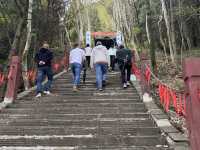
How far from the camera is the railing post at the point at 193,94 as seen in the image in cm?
680

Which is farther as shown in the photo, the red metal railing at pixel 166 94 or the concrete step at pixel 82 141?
the red metal railing at pixel 166 94

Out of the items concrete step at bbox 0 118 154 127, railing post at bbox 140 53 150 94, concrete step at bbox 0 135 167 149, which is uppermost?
railing post at bbox 140 53 150 94

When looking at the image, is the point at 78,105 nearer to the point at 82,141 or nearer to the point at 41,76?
the point at 41,76

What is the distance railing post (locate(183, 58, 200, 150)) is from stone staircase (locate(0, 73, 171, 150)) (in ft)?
7.01

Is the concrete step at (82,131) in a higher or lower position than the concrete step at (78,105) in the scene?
lower

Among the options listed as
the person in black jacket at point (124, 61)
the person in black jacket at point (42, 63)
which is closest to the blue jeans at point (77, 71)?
the person in black jacket at point (42, 63)

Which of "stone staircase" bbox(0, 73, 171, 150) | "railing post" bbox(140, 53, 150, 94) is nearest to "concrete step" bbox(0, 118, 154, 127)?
"stone staircase" bbox(0, 73, 171, 150)

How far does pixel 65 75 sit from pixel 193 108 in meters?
15.0

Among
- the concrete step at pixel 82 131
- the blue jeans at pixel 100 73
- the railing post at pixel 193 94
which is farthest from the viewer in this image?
the blue jeans at pixel 100 73

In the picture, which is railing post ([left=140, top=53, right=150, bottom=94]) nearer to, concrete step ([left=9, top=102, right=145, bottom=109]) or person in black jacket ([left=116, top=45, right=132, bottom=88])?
concrete step ([left=9, top=102, right=145, bottom=109])

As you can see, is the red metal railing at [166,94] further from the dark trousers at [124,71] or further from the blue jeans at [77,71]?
the blue jeans at [77,71]

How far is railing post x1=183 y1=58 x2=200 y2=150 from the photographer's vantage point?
22.3ft

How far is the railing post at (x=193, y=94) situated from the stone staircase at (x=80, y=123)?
7.01 feet

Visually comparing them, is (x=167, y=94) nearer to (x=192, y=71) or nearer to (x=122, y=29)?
(x=192, y=71)
